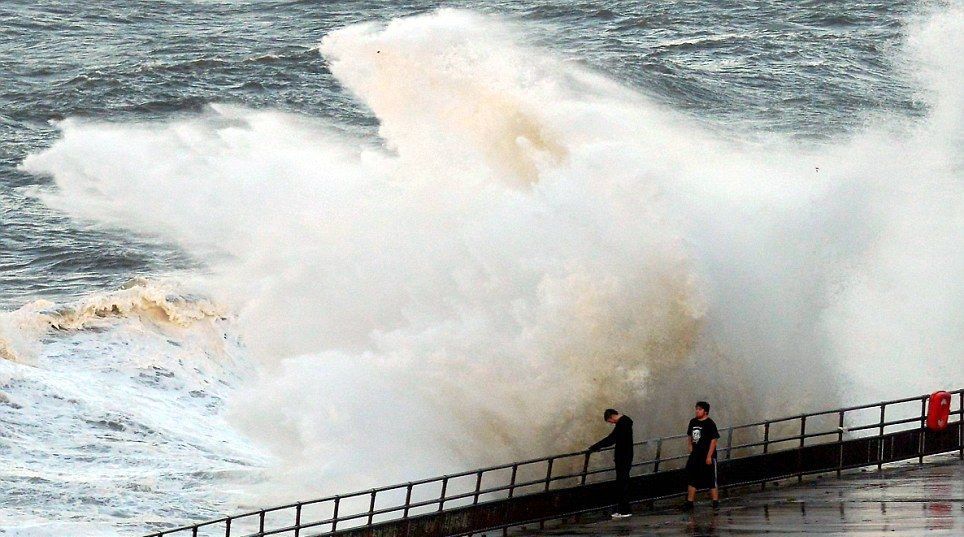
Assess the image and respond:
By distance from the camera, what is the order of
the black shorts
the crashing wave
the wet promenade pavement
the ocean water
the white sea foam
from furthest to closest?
the crashing wave, the white sea foam, the ocean water, the black shorts, the wet promenade pavement

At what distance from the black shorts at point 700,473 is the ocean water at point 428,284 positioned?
3.20m

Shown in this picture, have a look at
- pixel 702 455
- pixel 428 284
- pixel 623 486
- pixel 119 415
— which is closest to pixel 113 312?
pixel 119 415

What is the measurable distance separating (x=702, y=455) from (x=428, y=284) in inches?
237

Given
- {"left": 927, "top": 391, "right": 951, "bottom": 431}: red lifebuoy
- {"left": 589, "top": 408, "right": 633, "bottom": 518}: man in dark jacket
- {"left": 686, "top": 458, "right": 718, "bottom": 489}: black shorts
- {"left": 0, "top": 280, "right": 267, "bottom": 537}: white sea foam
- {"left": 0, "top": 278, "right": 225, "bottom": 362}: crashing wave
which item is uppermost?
{"left": 589, "top": 408, "right": 633, "bottom": 518}: man in dark jacket

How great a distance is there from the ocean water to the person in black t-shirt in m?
3.20

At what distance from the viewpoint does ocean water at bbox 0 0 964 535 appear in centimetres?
1808

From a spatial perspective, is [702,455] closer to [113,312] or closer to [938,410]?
[938,410]

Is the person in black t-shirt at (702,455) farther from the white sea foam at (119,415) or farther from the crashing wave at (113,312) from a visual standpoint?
the crashing wave at (113,312)

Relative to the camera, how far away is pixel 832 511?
13984mm

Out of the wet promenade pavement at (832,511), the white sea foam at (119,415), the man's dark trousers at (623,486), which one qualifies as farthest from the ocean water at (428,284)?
the wet promenade pavement at (832,511)

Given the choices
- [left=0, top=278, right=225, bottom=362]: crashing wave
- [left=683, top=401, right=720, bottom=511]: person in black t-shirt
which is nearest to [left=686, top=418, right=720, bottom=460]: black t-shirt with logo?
[left=683, top=401, right=720, bottom=511]: person in black t-shirt

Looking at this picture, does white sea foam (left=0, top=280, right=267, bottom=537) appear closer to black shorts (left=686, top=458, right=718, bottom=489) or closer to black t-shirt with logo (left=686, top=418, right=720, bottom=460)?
black shorts (left=686, top=458, right=718, bottom=489)

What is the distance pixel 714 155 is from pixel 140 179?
14.0 metres

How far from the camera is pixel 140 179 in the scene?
3581cm
